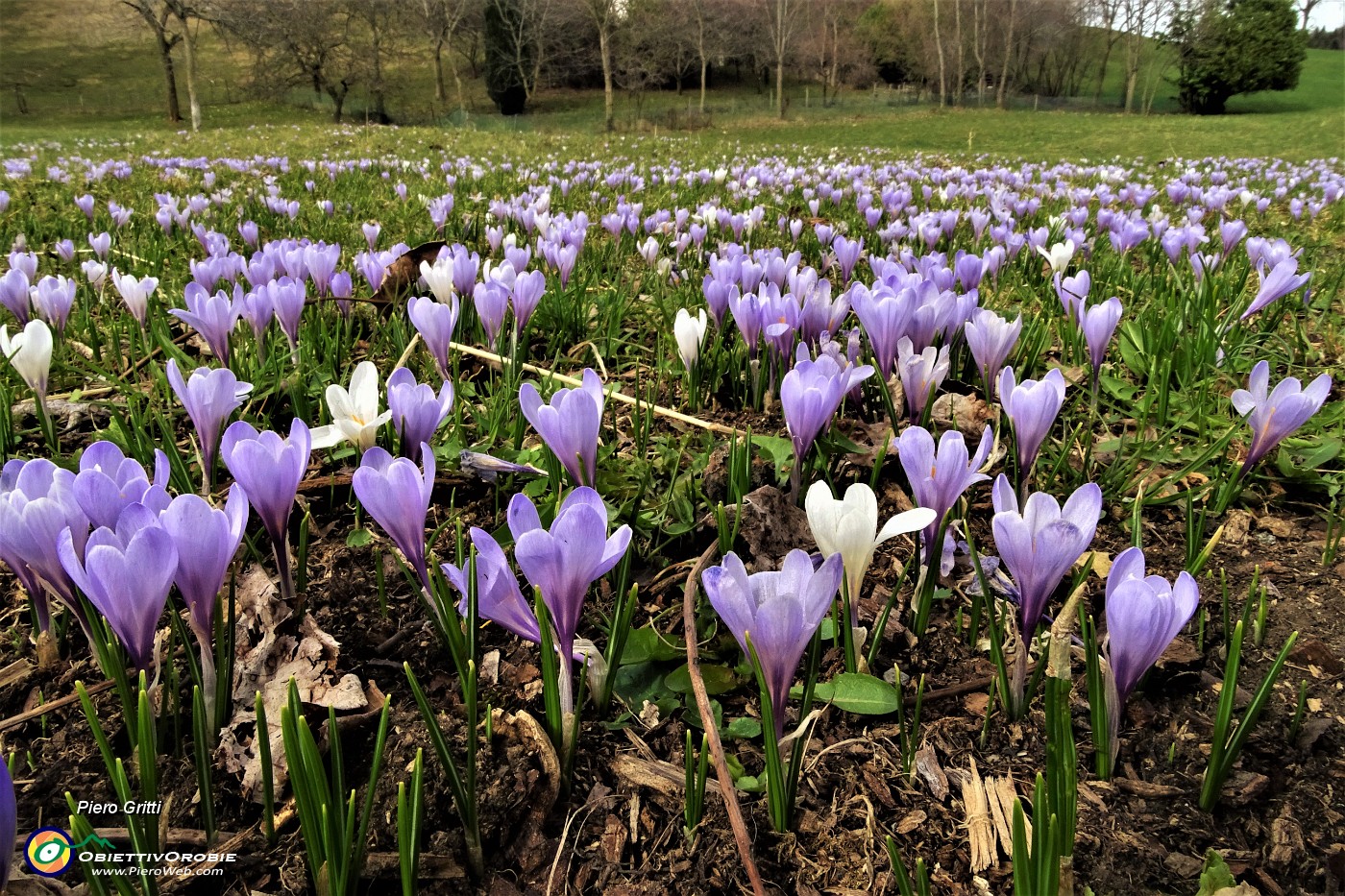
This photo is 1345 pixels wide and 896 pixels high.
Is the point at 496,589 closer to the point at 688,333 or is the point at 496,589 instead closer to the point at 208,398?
the point at 208,398

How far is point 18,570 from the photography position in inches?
45.2

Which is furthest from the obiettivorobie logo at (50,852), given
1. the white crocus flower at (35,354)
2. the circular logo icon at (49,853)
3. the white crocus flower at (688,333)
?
the white crocus flower at (688,333)

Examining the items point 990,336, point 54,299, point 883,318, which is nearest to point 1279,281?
point 990,336

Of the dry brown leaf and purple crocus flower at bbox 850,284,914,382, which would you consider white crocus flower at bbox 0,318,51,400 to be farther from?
purple crocus flower at bbox 850,284,914,382

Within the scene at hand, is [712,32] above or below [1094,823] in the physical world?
above

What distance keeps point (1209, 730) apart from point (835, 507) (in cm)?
67

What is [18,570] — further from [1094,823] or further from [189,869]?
[1094,823]

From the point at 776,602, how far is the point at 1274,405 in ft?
4.11

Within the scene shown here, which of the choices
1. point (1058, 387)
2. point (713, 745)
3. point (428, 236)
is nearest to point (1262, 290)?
point (1058, 387)

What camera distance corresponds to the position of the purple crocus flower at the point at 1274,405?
153 cm

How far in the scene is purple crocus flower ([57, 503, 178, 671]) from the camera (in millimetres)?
967

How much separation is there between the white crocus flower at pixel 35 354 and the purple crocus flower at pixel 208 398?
20.3 inches

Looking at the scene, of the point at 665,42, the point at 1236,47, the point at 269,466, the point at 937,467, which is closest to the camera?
the point at 269,466

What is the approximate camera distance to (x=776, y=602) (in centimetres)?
99
